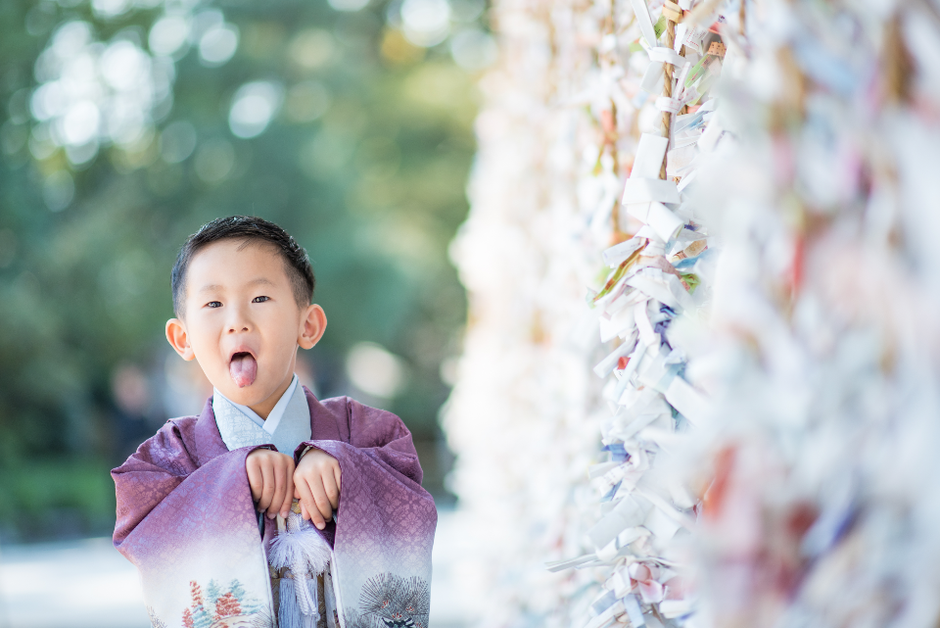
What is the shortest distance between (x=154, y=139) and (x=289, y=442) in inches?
312

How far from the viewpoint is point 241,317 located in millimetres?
1035

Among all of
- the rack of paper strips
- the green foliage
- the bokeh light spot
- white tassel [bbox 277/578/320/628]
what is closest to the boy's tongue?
white tassel [bbox 277/578/320/628]

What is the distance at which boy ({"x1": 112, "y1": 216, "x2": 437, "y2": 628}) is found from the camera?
954 millimetres

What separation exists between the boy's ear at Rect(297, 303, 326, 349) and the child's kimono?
0.14 metres

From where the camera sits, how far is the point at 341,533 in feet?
3.22

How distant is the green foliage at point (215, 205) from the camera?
7355 mm

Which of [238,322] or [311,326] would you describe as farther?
[311,326]

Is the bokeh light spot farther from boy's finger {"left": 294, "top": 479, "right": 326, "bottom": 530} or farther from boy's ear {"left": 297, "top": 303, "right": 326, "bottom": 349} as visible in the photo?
boy's finger {"left": 294, "top": 479, "right": 326, "bottom": 530}

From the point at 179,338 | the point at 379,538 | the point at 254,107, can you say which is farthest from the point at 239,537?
the point at 254,107

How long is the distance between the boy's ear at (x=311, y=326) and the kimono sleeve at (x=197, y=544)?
0.20 m

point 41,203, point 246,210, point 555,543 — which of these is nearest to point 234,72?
point 246,210

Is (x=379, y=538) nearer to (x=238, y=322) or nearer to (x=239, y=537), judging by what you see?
(x=239, y=537)

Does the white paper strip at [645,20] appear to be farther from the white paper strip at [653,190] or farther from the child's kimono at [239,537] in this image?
the child's kimono at [239,537]

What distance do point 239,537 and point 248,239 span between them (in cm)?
36
